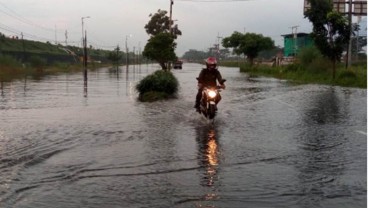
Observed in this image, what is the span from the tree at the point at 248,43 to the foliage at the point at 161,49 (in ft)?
116

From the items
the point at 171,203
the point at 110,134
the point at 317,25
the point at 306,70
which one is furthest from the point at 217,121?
the point at 306,70

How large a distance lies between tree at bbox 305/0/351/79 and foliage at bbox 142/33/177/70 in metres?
11.4

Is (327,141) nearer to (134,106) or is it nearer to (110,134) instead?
(110,134)

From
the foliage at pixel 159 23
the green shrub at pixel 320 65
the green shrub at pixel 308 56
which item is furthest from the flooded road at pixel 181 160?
the foliage at pixel 159 23

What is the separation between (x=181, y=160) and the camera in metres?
7.58

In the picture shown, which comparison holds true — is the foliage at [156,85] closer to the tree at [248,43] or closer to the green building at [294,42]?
the tree at [248,43]

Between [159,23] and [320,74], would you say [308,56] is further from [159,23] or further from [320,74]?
[159,23]

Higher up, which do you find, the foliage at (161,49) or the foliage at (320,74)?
the foliage at (161,49)

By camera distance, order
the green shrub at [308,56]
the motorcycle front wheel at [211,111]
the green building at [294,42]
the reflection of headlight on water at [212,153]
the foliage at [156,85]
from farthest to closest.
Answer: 1. the green building at [294,42]
2. the green shrub at [308,56]
3. the foliage at [156,85]
4. the motorcycle front wheel at [211,111]
5. the reflection of headlight on water at [212,153]

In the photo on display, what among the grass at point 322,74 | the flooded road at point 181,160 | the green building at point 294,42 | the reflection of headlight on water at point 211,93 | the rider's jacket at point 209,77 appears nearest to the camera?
the flooded road at point 181,160

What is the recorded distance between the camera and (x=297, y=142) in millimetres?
9406

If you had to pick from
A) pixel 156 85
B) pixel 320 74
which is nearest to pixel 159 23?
pixel 320 74

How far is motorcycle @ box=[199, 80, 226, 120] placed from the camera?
12477mm

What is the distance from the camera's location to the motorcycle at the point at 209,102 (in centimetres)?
1248
